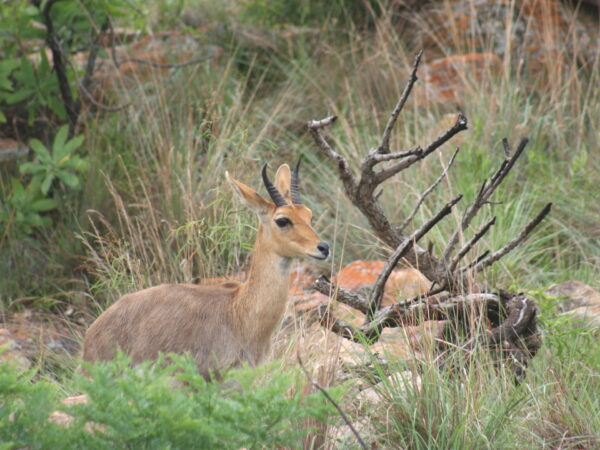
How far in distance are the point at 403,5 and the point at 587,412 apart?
8.65 m

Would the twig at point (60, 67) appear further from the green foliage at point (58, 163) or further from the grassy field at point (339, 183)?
the green foliage at point (58, 163)

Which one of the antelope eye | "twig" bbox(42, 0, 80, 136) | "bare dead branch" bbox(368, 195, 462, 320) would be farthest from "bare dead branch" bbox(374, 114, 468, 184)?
"twig" bbox(42, 0, 80, 136)

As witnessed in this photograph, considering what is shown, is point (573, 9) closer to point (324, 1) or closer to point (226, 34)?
point (324, 1)

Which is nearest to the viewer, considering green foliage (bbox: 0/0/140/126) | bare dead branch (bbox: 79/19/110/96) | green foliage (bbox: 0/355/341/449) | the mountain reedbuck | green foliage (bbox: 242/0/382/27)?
green foliage (bbox: 0/355/341/449)

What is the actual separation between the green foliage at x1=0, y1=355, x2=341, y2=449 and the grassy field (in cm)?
105

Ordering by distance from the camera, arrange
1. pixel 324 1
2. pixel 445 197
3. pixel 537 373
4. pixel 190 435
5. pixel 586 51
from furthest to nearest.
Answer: pixel 324 1 → pixel 586 51 → pixel 445 197 → pixel 537 373 → pixel 190 435

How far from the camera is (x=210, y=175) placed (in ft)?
27.1

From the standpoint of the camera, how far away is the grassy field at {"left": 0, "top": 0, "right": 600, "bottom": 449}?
4.84 meters

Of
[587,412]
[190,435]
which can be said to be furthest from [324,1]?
[190,435]

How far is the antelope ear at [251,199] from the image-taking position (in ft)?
17.6

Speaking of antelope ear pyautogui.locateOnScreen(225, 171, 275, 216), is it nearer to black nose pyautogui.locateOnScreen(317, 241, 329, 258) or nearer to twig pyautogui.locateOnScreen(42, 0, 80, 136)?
black nose pyautogui.locateOnScreen(317, 241, 329, 258)

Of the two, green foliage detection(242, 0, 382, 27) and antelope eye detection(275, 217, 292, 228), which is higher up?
antelope eye detection(275, 217, 292, 228)

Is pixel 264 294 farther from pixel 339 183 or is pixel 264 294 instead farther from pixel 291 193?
pixel 339 183

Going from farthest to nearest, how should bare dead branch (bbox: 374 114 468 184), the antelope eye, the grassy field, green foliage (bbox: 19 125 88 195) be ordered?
green foliage (bbox: 19 125 88 195)
the antelope eye
bare dead branch (bbox: 374 114 468 184)
the grassy field
